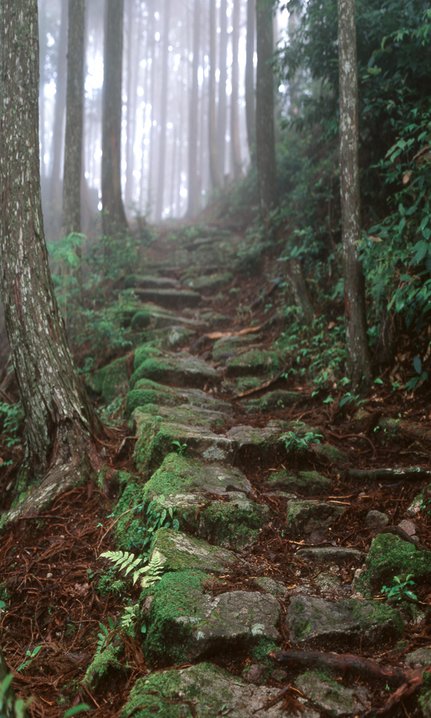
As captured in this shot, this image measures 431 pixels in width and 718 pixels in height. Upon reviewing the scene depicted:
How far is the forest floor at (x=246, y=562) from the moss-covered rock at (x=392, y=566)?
2.8 inches

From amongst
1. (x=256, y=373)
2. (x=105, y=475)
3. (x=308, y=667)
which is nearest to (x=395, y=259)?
(x=256, y=373)

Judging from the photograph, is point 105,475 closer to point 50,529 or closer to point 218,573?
point 50,529

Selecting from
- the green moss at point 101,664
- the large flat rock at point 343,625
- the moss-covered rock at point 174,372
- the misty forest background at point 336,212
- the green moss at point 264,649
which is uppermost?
the misty forest background at point 336,212

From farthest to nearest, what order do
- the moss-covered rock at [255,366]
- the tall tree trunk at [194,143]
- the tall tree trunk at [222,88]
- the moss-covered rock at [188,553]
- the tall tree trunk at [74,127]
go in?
the tall tree trunk at [194,143]
the tall tree trunk at [222,88]
the tall tree trunk at [74,127]
the moss-covered rock at [255,366]
the moss-covered rock at [188,553]

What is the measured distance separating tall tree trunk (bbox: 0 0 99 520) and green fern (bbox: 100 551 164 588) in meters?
1.36

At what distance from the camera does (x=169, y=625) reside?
2168mm

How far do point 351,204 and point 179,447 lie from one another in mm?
3429

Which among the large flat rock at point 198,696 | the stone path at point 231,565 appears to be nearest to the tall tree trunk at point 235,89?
the stone path at point 231,565

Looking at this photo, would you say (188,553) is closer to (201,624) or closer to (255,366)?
(201,624)

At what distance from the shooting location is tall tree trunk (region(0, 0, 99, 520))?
4.06m

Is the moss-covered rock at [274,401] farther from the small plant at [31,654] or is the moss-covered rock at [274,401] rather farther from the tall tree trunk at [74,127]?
the tall tree trunk at [74,127]

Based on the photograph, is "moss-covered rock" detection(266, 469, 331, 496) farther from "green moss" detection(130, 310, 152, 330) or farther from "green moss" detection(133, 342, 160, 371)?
"green moss" detection(130, 310, 152, 330)

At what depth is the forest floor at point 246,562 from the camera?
2.06 metres

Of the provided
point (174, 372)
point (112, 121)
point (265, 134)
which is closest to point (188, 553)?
point (174, 372)
